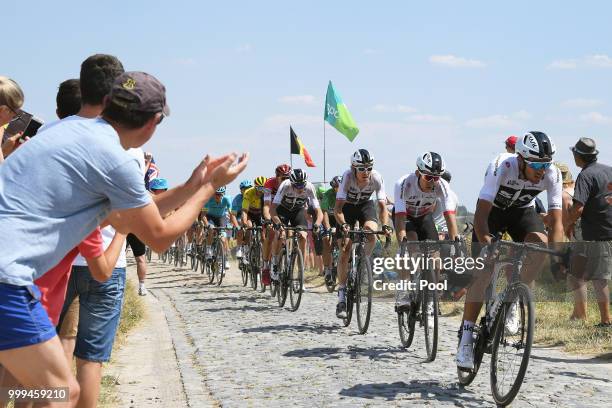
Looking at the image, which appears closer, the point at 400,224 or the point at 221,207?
the point at 400,224

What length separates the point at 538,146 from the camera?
6.85 m

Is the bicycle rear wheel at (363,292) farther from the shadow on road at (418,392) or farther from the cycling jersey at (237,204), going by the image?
the cycling jersey at (237,204)

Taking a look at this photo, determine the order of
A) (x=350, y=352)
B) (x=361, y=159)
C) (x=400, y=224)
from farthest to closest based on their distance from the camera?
(x=361, y=159)
(x=400, y=224)
(x=350, y=352)

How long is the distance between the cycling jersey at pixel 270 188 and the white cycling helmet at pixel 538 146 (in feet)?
30.7

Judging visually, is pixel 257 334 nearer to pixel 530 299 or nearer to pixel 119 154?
pixel 530 299

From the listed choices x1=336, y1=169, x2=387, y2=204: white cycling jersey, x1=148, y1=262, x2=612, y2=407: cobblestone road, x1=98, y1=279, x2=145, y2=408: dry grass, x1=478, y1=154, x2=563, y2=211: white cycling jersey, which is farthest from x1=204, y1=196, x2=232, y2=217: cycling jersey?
x1=478, y1=154, x2=563, y2=211: white cycling jersey

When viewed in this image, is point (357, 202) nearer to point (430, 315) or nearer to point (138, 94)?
point (430, 315)

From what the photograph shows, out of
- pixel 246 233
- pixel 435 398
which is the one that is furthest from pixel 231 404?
pixel 246 233

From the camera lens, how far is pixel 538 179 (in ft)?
23.4

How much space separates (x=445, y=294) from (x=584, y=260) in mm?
3333

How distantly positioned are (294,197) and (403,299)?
18.4ft

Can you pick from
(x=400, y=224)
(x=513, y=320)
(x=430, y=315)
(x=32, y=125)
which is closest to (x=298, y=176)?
(x=400, y=224)

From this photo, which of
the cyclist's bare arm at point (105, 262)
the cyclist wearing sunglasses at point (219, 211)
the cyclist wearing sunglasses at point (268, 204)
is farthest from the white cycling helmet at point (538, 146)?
the cyclist wearing sunglasses at point (219, 211)

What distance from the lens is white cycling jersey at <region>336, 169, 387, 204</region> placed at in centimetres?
1149
